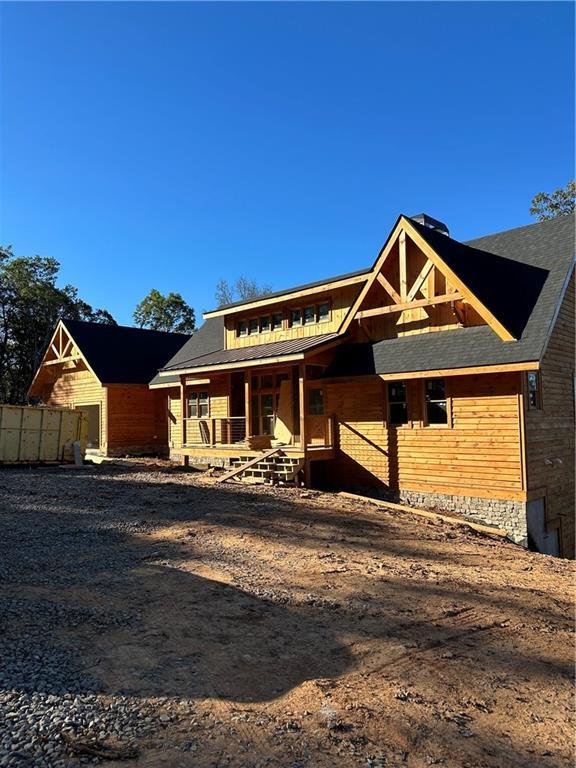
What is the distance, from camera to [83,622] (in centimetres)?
522

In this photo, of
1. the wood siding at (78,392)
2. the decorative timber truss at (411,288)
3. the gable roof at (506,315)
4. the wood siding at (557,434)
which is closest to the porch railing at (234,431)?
the gable roof at (506,315)

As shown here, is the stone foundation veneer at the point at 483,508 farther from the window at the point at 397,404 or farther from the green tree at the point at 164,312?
the green tree at the point at 164,312

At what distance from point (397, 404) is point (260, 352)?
487 centimetres

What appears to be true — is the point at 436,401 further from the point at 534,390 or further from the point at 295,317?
the point at 295,317

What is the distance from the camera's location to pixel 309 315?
18297 mm

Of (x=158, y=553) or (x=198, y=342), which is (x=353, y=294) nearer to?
(x=198, y=342)

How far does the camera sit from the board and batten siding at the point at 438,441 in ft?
39.9

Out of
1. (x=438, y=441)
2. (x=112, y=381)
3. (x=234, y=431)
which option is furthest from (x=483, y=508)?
(x=112, y=381)

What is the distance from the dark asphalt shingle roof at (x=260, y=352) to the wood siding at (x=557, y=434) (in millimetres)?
5750

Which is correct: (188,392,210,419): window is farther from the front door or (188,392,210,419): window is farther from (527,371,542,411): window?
(527,371,542,411): window

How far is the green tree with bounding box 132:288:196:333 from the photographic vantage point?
157 ft

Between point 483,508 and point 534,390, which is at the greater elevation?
point 534,390

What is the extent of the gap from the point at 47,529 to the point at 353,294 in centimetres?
1108

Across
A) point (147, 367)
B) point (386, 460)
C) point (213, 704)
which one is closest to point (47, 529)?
point (213, 704)
